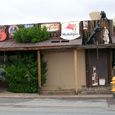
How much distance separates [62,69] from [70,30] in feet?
8.15

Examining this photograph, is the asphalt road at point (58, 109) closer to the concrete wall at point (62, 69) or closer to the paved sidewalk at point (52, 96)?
the paved sidewalk at point (52, 96)

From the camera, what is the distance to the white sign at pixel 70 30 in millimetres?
28000

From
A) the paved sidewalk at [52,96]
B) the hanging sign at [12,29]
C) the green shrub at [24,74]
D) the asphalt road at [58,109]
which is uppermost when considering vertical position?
the hanging sign at [12,29]

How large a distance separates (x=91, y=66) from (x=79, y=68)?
2.47 feet

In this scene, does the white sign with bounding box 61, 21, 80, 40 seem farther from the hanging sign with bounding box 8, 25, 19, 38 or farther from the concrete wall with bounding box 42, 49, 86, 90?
the hanging sign with bounding box 8, 25, 19, 38

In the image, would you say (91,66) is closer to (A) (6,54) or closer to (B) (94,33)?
(B) (94,33)

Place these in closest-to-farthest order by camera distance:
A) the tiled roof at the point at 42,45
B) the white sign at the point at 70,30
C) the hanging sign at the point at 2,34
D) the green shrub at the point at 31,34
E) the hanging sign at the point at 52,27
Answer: the tiled roof at the point at 42,45, the green shrub at the point at 31,34, the white sign at the point at 70,30, the hanging sign at the point at 52,27, the hanging sign at the point at 2,34

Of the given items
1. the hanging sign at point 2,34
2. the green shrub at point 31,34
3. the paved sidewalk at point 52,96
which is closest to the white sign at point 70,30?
the green shrub at point 31,34

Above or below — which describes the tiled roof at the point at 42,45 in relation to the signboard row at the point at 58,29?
below

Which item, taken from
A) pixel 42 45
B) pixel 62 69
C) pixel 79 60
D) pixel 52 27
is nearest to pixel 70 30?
pixel 52 27

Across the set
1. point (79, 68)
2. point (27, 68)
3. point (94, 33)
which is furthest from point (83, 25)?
point (27, 68)

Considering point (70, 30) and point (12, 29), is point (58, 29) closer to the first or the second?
point (70, 30)

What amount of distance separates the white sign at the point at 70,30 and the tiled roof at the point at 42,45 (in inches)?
14.3

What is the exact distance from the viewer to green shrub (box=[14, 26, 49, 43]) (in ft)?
90.9
